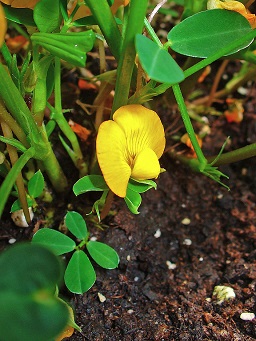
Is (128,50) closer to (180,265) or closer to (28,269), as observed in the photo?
(28,269)

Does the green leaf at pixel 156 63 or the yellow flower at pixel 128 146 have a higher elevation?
the green leaf at pixel 156 63

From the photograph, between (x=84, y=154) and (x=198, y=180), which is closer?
(x=84, y=154)

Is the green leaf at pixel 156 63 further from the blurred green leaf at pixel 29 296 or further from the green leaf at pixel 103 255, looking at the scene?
the green leaf at pixel 103 255

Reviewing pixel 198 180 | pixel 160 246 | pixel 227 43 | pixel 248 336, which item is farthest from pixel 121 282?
pixel 227 43

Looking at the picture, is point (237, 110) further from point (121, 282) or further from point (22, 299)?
point (22, 299)

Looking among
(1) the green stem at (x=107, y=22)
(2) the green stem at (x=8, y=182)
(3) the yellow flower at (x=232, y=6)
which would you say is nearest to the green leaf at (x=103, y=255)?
(2) the green stem at (x=8, y=182)

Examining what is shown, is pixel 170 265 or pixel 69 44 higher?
pixel 69 44

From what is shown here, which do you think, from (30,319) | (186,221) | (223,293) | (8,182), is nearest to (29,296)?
(30,319)
